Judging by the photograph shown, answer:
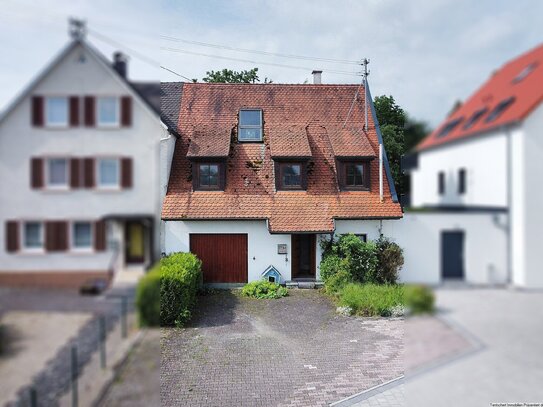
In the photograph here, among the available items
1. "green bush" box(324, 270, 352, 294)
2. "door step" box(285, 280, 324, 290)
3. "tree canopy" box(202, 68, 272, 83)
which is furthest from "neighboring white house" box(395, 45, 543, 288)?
"door step" box(285, 280, 324, 290)

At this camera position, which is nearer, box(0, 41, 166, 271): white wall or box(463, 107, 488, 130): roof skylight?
box(0, 41, 166, 271): white wall

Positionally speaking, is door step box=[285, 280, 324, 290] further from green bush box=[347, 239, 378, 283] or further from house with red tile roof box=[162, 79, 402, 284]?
green bush box=[347, 239, 378, 283]

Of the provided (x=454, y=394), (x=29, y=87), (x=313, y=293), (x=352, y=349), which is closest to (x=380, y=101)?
(x=454, y=394)

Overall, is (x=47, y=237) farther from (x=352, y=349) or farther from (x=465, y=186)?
(x=352, y=349)

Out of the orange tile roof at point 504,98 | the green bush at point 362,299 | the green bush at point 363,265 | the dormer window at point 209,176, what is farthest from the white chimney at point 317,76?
the dormer window at point 209,176

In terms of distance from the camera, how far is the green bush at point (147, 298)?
0.69m

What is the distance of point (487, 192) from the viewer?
697 millimetres

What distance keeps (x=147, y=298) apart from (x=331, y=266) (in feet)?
19.5

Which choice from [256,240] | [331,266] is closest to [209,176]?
[256,240]

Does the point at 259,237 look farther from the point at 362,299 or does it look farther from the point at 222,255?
the point at 362,299

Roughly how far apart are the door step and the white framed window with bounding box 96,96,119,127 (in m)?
5.72

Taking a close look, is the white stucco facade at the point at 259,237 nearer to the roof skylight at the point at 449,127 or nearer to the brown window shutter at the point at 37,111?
the roof skylight at the point at 449,127

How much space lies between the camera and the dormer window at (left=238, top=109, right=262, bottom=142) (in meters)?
4.37

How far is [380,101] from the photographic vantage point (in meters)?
1.31
